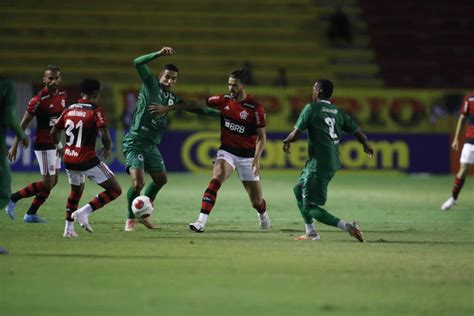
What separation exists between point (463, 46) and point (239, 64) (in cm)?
909

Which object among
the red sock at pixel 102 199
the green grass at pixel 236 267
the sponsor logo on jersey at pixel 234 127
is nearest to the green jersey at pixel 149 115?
the sponsor logo on jersey at pixel 234 127

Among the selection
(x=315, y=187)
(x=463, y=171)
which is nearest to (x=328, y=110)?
(x=315, y=187)

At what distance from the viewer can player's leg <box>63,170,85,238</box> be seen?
1230 centimetres

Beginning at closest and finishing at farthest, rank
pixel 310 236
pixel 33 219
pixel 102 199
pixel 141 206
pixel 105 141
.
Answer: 1. pixel 105 141
2. pixel 102 199
3. pixel 310 236
4. pixel 141 206
5. pixel 33 219

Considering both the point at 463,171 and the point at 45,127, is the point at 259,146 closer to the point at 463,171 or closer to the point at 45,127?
the point at 45,127

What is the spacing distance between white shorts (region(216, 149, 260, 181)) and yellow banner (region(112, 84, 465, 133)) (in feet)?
53.8

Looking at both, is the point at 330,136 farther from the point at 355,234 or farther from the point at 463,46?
the point at 463,46

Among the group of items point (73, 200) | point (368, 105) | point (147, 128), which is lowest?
point (368, 105)

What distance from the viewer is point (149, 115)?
13703mm

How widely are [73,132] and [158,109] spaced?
1.52 metres

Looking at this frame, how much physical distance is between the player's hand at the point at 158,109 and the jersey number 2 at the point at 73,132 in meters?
1.44

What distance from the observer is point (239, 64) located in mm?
35250

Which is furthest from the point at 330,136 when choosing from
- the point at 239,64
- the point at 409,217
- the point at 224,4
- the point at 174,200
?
the point at 224,4

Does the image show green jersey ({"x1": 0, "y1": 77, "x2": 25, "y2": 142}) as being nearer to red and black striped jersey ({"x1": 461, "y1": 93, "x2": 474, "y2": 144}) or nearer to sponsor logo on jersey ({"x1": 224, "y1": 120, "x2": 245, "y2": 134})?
sponsor logo on jersey ({"x1": 224, "y1": 120, "x2": 245, "y2": 134})
